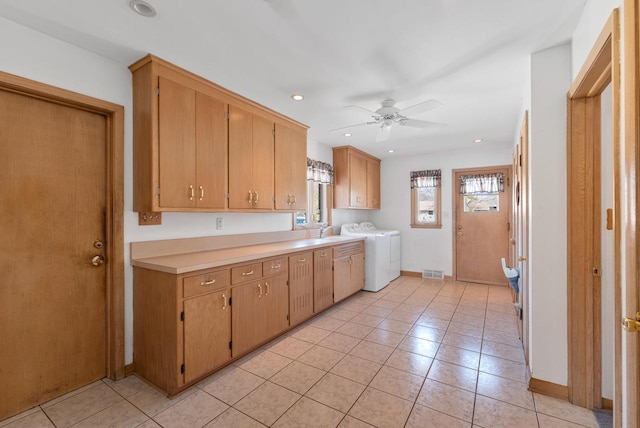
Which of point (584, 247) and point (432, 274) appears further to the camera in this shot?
point (432, 274)

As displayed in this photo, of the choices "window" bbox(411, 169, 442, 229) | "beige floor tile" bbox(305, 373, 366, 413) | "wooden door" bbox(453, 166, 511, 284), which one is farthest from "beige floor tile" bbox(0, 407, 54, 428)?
"wooden door" bbox(453, 166, 511, 284)

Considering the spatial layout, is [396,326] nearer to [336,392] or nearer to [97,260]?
[336,392]

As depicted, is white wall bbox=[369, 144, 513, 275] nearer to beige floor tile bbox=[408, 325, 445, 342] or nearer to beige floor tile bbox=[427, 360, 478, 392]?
beige floor tile bbox=[408, 325, 445, 342]

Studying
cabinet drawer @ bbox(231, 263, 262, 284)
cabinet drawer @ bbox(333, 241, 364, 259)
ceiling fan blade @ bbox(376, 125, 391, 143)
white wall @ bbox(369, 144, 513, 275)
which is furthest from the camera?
white wall @ bbox(369, 144, 513, 275)

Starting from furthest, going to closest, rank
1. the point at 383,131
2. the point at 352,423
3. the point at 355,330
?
the point at 383,131 < the point at 355,330 < the point at 352,423

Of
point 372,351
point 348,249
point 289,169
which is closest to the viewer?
point 372,351

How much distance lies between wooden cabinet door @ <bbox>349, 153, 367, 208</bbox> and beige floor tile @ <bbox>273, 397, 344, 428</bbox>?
3355 mm

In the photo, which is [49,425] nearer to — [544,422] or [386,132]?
[544,422]

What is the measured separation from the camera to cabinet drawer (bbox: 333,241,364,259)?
381 cm

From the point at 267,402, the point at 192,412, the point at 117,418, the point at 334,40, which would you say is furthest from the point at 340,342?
the point at 334,40

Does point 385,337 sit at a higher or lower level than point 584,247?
lower

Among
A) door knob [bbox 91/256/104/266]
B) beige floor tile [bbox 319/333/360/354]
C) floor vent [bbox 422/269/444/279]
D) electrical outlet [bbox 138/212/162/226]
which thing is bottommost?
beige floor tile [bbox 319/333/360/354]

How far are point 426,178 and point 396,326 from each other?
320 cm

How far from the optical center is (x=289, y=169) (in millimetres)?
3469
